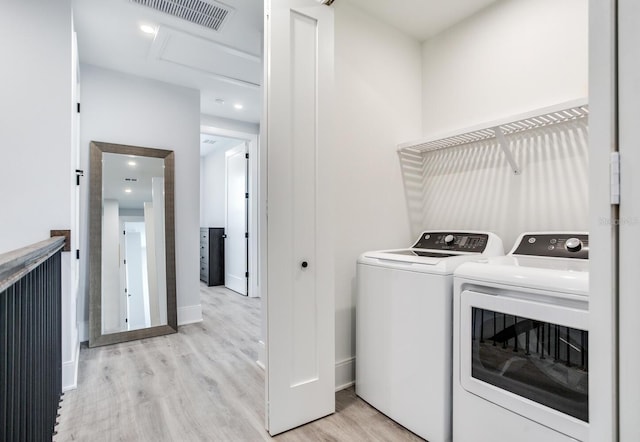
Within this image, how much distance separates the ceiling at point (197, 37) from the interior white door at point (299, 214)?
0.72 m

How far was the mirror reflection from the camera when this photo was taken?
3.22m

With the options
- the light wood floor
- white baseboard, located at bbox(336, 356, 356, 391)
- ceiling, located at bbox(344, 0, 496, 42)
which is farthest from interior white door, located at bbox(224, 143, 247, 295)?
ceiling, located at bbox(344, 0, 496, 42)

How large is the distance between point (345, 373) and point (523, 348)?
1.23m

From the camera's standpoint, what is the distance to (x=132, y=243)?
3428 millimetres

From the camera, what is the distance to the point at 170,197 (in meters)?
3.53

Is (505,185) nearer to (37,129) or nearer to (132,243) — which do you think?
(37,129)

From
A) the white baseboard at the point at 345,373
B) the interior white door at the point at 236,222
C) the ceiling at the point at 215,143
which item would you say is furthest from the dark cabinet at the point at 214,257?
the white baseboard at the point at 345,373

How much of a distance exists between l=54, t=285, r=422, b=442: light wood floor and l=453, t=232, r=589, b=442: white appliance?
0.48m

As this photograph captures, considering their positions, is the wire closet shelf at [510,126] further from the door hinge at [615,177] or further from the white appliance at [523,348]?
the door hinge at [615,177]

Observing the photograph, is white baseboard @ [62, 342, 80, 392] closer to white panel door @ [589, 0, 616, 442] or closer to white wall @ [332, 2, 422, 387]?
white wall @ [332, 2, 422, 387]

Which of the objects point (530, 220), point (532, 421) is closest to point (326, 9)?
point (530, 220)

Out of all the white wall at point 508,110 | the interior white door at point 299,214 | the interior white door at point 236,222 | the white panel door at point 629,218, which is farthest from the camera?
the interior white door at point 236,222

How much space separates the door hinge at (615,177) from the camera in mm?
588

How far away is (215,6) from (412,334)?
2546 millimetres
